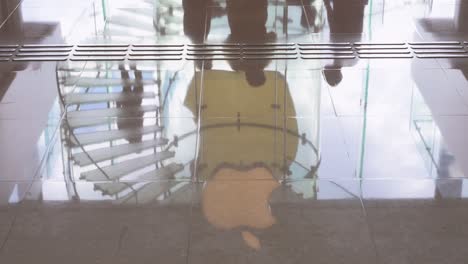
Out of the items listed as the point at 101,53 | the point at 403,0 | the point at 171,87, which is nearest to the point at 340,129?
the point at 171,87

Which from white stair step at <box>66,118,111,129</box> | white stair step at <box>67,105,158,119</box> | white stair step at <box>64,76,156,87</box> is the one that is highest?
white stair step at <box>64,76,156,87</box>

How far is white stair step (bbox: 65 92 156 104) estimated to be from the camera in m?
4.71

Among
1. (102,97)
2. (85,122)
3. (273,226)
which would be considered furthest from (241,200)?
(102,97)

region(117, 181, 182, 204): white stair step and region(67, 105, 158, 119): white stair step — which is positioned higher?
region(67, 105, 158, 119): white stair step

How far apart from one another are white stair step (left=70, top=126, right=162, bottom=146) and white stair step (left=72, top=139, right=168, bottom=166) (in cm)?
11

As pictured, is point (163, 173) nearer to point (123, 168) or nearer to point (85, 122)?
point (123, 168)

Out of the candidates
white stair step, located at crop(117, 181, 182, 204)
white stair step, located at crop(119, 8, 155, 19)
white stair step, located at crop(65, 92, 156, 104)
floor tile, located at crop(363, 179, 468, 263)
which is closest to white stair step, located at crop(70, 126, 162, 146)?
white stair step, located at crop(65, 92, 156, 104)

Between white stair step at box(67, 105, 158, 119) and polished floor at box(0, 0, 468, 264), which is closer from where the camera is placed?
polished floor at box(0, 0, 468, 264)

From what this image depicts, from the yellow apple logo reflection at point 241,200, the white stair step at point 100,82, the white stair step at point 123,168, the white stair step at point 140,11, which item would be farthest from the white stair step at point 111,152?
the white stair step at point 140,11

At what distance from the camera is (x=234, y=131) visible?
4348 mm

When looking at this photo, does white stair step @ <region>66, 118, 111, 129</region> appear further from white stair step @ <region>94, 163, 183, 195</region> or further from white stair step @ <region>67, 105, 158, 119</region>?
white stair step @ <region>94, 163, 183, 195</region>

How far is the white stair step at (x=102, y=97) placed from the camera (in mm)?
4711

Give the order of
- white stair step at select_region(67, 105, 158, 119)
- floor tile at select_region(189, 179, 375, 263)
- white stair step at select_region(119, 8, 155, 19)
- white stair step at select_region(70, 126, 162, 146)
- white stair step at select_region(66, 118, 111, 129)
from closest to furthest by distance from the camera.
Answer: floor tile at select_region(189, 179, 375, 263) → white stair step at select_region(70, 126, 162, 146) → white stair step at select_region(66, 118, 111, 129) → white stair step at select_region(67, 105, 158, 119) → white stair step at select_region(119, 8, 155, 19)

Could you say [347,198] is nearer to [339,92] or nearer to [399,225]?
[399,225]
